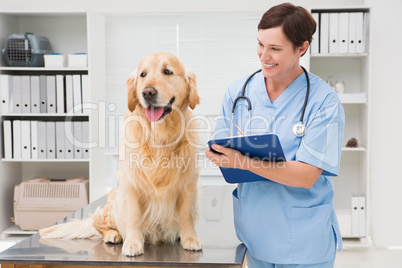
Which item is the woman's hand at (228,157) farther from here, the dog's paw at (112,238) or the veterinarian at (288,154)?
the dog's paw at (112,238)

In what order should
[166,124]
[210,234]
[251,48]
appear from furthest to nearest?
[251,48], [210,234], [166,124]

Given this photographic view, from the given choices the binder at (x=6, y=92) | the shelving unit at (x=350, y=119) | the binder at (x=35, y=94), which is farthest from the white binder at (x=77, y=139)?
the shelving unit at (x=350, y=119)

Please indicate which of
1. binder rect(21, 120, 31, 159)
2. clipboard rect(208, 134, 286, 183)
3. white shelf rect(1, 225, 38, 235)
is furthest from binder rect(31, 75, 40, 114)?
clipboard rect(208, 134, 286, 183)

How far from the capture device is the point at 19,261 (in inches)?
57.6

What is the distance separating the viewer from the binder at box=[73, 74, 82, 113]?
3.87 meters

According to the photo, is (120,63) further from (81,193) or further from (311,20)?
(311,20)

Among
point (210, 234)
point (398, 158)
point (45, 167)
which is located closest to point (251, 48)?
point (398, 158)

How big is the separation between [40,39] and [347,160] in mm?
2925

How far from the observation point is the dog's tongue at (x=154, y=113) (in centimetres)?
152

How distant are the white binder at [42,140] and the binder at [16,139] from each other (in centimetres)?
18

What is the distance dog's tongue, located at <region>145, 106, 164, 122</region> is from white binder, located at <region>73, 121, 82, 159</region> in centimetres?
251

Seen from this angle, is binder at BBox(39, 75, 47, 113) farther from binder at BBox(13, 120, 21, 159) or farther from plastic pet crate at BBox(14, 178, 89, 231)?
plastic pet crate at BBox(14, 178, 89, 231)

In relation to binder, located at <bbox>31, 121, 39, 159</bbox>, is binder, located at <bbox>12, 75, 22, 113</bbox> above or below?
above

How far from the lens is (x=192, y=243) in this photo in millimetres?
1571
